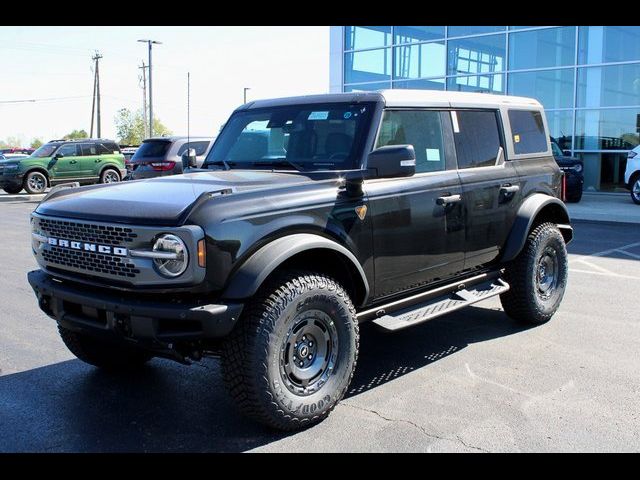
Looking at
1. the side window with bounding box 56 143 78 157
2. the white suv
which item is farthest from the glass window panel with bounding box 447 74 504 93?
the side window with bounding box 56 143 78 157

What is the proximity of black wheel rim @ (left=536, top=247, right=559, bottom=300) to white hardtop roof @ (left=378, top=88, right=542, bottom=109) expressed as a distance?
4.60 feet

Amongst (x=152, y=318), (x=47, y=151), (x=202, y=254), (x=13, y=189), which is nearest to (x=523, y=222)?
(x=202, y=254)

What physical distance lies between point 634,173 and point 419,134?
14.4 metres

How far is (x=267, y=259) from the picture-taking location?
11.8ft

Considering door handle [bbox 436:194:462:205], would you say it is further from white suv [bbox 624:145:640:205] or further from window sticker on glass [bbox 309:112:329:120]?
white suv [bbox 624:145:640:205]

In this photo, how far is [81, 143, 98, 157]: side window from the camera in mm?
23734

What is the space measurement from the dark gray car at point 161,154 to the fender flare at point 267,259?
37.9 ft

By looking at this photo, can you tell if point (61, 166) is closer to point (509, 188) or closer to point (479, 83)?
point (479, 83)
